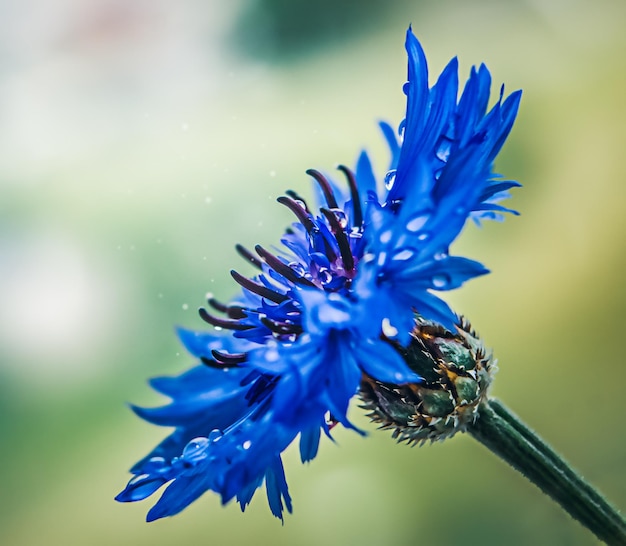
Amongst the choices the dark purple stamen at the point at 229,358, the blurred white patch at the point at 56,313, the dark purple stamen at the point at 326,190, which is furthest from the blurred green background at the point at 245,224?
the dark purple stamen at the point at 229,358

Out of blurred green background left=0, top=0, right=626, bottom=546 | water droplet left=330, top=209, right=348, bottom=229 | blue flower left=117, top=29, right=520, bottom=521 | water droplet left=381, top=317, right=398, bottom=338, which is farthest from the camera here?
blurred green background left=0, top=0, right=626, bottom=546

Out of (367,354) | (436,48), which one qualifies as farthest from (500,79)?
(367,354)

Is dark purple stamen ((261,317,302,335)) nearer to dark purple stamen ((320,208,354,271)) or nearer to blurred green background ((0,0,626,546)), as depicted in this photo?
dark purple stamen ((320,208,354,271))

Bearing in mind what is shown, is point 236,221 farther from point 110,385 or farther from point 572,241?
point 572,241

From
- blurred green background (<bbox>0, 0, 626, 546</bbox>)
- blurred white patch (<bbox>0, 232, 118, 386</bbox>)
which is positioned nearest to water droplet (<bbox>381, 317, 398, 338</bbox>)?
blurred green background (<bbox>0, 0, 626, 546</bbox>)

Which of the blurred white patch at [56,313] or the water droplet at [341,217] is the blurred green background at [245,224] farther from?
the water droplet at [341,217]

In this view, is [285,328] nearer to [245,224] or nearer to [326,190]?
[326,190]

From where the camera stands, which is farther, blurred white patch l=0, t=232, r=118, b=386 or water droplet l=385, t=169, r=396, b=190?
blurred white patch l=0, t=232, r=118, b=386

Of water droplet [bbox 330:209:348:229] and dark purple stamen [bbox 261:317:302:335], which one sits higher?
water droplet [bbox 330:209:348:229]
